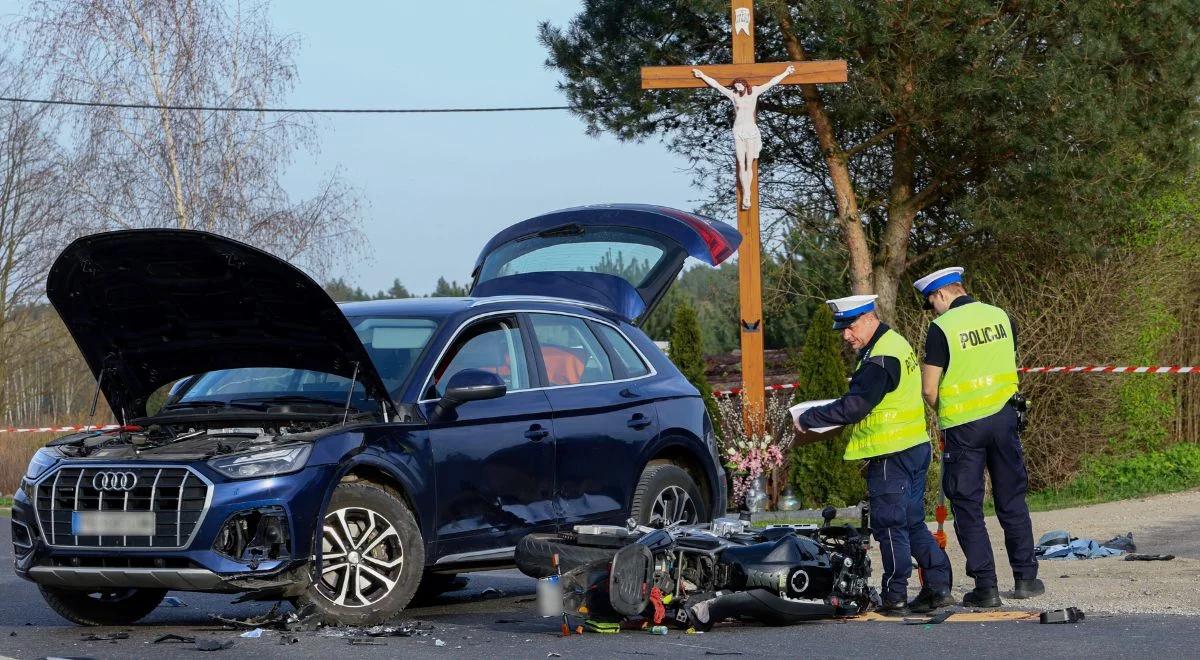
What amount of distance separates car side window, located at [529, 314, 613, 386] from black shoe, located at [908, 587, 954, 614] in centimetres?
222

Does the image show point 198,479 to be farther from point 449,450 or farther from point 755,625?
point 755,625

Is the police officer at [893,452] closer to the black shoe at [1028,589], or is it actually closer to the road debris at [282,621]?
the black shoe at [1028,589]

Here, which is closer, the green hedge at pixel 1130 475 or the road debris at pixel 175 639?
the road debris at pixel 175 639

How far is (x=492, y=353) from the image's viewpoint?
29.5ft

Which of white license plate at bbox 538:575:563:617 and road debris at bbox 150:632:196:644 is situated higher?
white license plate at bbox 538:575:563:617

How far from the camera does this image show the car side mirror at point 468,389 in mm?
8227

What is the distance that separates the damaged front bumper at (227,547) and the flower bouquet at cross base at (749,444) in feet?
32.5

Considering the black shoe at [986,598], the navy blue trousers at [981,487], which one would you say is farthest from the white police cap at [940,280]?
the black shoe at [986,598]

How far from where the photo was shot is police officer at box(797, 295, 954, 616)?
8.56 metres

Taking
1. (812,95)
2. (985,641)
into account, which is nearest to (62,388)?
(812,95)

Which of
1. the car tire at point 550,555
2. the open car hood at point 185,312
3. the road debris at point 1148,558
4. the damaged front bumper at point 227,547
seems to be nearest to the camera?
the damaged front bumper at point 227,547

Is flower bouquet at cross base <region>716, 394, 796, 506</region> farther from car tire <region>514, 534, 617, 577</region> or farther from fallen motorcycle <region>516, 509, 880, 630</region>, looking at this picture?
car tire <region>514, 534, 617, 577</region>

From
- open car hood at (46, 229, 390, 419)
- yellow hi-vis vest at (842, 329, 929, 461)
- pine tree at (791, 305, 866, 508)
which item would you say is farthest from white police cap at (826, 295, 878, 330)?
pine tree at (791, 305, 866, 508)

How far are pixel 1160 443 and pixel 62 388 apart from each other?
→ 25166 millimetres
